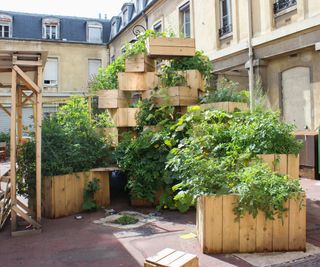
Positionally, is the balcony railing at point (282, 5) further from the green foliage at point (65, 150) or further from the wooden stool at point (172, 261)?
the wooden stool at point (172, 261)

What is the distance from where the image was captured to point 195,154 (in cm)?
511

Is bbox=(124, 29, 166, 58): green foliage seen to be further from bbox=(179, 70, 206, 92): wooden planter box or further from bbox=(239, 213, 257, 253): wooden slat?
bbox=(239, 213, 257, 253): wooden slat

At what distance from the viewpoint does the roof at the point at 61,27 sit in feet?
83.4

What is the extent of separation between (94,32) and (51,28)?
10.0 feet

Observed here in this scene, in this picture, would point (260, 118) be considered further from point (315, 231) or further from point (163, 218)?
point (163, 218)

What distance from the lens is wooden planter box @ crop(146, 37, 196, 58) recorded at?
281 inches

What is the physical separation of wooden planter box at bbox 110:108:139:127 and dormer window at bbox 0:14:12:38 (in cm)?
2105

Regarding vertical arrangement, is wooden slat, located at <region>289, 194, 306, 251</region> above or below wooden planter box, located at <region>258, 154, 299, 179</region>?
below

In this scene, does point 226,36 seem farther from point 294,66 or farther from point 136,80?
point 136,80

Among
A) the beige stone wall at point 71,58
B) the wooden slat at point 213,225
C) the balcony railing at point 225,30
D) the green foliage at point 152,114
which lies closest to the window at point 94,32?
the beige stone wall at point 71,58

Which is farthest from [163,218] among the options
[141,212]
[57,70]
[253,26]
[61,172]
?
[57,70]

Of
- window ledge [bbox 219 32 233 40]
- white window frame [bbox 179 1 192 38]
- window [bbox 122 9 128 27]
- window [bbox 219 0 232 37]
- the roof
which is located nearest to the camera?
window ledge [bbox 219 32 233 40]

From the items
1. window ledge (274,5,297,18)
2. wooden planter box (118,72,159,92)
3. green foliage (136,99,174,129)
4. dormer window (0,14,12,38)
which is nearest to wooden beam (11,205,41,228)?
green foliage (136,99,174,129)

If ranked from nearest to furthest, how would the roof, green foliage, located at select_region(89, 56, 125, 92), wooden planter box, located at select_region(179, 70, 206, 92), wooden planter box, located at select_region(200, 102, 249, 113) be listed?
wooden planter box, located at select_region(200, 102, 249, 113) → wooden planter box, located at select_region(179, 70, 206, 92) → green foliage, located at select_region(89, 56, 125, 92) → the roof
